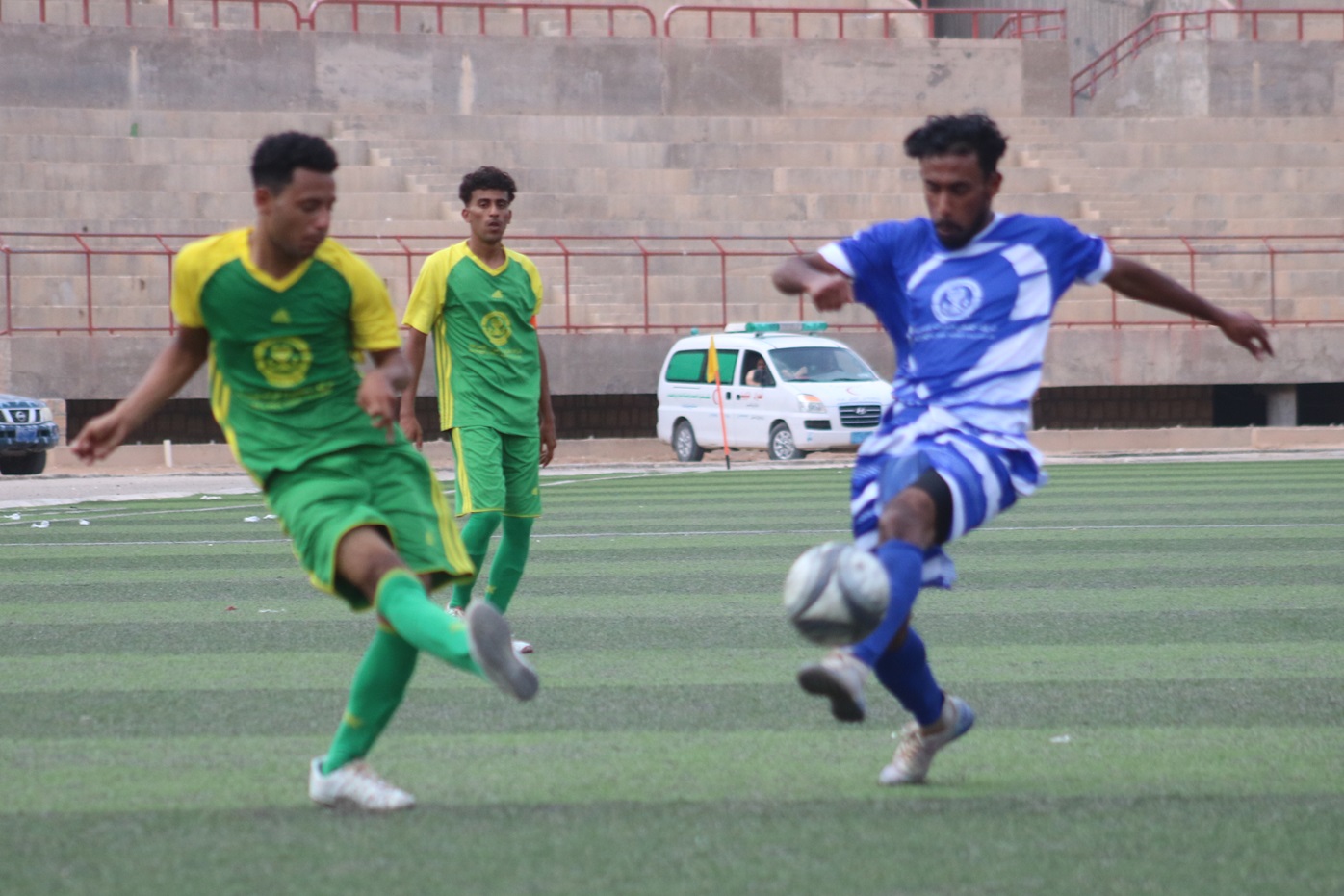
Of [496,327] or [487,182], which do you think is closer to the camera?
[487,182]

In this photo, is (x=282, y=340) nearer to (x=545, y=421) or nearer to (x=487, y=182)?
(x=487, y=182)

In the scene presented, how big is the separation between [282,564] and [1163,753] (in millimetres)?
7198

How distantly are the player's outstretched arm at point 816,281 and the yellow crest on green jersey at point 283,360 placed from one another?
1.24m

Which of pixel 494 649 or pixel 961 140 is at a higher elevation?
pixel 961 140

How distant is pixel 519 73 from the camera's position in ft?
121

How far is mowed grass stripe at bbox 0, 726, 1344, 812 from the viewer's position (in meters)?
5.00

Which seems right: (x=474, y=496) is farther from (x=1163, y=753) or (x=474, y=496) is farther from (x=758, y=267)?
(x=758, y=267)

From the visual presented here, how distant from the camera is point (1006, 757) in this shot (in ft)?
18.1

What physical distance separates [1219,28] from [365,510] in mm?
38778

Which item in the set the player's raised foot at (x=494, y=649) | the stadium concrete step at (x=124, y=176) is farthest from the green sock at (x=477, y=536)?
the stadium concrete step at (x=124, y=176)

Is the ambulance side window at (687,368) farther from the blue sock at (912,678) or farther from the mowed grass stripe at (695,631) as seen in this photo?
the blue sock at (912,678)

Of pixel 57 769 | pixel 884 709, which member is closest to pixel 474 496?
pixel 884 709

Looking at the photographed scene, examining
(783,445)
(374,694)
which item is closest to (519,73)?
(783,445)

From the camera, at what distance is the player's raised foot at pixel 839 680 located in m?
4.32
